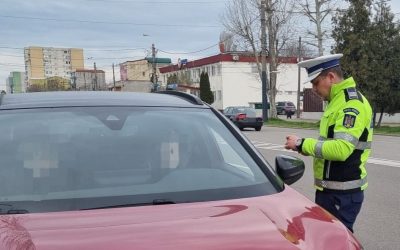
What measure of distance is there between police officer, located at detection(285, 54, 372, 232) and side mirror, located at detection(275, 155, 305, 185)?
1.03ft

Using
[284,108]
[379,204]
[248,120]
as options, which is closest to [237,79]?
[284,108]

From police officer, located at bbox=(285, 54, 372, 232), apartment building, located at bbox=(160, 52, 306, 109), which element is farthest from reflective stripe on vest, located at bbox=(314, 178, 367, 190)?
apartment building, located at bbox=(160, 52, 306, 109)

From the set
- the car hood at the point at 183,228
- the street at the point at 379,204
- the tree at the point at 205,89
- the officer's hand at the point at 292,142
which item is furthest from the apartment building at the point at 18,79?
the car hood at the point at 183,228

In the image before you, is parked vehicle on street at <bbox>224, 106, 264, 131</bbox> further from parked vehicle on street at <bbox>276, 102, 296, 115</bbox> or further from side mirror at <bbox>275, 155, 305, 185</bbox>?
parked vehicle on street at <bbox>276, 102, 296, 115</bbox>

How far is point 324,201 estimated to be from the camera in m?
3.76

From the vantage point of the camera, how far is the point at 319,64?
12.0ft

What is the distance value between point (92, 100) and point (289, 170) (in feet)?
4.18

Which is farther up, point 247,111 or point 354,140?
point 354,140

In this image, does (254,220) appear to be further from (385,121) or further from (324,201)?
(385,121)

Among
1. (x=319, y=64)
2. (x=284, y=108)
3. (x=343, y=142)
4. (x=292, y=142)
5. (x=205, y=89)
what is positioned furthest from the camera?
(x=205, y=89)

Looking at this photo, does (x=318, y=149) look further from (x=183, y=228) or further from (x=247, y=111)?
(x=247, y=111)

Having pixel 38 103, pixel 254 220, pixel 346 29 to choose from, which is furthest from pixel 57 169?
pixel 346 29

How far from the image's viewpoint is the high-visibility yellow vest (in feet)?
11.4

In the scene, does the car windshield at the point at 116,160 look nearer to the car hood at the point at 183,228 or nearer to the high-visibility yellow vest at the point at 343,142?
the car hood at the point at 183,228
